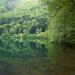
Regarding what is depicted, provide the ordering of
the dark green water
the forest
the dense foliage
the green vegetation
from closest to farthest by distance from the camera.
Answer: the dark green water → the forest → the green vegetation → the dense foliage

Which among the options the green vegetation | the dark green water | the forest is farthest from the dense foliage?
the dark green water

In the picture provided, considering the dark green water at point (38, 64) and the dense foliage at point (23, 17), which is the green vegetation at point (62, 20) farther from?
the dense foliage at point (23, 17)

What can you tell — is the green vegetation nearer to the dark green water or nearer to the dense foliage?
the dark green water

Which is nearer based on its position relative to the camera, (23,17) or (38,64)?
(38,64)

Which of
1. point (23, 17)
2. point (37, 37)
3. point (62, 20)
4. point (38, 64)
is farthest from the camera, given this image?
point (23, 17)

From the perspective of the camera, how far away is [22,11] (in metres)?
80.4

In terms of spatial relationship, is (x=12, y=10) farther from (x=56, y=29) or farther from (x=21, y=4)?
(x=56, y=29)

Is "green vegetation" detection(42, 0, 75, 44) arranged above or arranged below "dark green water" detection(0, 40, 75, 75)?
above

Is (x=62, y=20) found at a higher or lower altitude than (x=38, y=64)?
higher

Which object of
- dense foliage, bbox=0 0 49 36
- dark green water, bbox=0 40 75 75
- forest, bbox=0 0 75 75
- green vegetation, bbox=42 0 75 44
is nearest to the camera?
dark green water, bbox=0 40 75 75

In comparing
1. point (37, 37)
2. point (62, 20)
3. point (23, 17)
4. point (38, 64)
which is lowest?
point (37, 37)

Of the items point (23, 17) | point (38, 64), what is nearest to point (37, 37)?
point (23, 17)

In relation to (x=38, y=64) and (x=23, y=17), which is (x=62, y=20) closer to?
(x=38, y=64)

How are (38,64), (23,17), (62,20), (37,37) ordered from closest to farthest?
(38,64) < (62,20) < (37,37) < (23,17)
